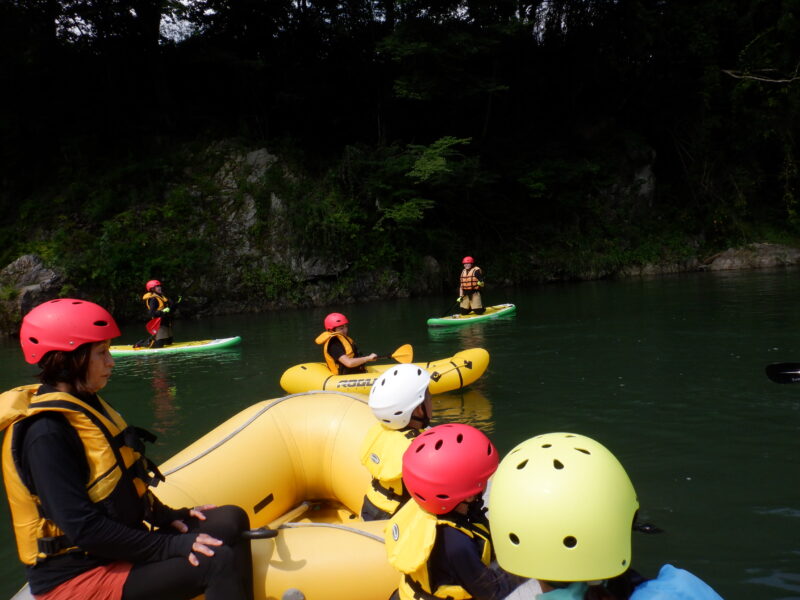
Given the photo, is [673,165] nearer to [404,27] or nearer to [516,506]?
[404,27]

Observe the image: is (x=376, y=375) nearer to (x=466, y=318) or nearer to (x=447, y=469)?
(x=447, y=469)

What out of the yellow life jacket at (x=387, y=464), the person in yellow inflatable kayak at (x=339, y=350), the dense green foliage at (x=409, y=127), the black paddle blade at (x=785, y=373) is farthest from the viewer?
the dense green foliage at (x=409, y=127)

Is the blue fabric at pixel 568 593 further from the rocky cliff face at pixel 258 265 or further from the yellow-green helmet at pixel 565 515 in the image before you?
the rocky cliff face at pixel 258 265

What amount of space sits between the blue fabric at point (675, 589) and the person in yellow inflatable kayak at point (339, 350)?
512cm

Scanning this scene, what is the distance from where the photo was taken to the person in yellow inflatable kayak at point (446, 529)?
6.37ft

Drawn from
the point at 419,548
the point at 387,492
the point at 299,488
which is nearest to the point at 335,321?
the point at 299,488

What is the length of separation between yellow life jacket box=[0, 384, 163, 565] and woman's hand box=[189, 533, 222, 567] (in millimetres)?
335

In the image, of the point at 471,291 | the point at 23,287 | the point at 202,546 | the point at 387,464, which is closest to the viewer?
the point at 202,546

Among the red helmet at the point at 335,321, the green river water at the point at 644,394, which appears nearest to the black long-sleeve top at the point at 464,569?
the green river water at the point at 644,394

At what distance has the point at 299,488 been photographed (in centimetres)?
358

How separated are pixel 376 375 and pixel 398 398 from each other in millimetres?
3438

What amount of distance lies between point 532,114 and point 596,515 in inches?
958

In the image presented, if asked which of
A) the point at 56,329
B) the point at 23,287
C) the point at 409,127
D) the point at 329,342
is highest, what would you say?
the point at 409,127

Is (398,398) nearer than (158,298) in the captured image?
Yes
